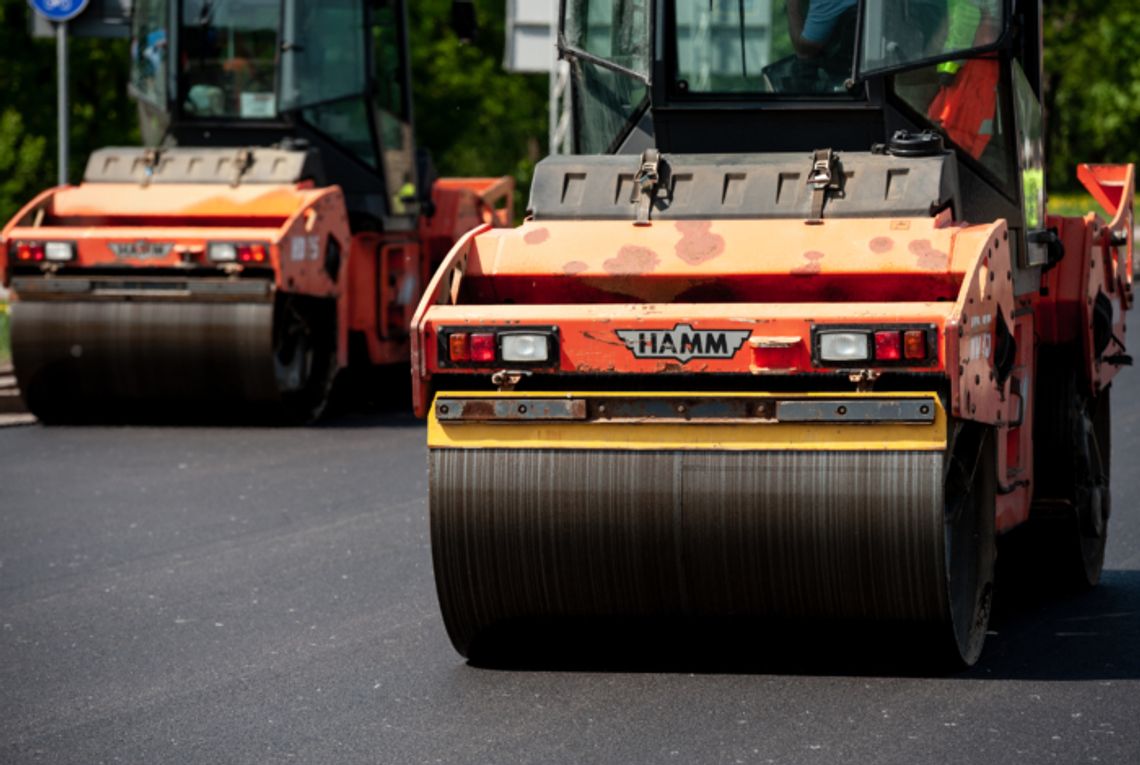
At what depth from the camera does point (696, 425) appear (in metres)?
6.82

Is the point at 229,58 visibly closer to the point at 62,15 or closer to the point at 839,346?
the point at 62,15

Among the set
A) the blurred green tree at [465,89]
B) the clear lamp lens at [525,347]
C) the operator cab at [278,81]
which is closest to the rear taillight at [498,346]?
the clear lamp lens at [525,347]

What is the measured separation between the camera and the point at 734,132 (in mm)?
8234

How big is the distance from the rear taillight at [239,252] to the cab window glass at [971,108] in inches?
268

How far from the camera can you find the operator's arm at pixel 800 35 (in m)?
8.18

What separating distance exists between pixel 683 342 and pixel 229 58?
10.0 meters

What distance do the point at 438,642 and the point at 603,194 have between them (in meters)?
1.49


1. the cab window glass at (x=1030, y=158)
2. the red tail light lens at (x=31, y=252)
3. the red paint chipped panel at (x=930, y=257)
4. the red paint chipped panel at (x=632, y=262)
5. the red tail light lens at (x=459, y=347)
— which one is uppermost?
the cab window glass at (x=1030, y=158)

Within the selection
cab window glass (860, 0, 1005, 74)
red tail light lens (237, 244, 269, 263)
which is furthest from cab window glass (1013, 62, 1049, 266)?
red tail light lens (237, 244, 269, 263)

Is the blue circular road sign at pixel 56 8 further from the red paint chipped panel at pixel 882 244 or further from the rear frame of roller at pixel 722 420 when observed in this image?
the red paint chipped panel at pixel 882 244

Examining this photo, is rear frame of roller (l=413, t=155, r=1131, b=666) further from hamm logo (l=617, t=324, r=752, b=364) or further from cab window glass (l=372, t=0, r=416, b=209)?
cab window glass (l=372, t=0, r=416, b=209)

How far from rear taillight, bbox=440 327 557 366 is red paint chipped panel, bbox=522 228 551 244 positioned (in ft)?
1.72

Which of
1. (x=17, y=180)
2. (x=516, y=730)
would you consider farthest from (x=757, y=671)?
(x=17, y=180)

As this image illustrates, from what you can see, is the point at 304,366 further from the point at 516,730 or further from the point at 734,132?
the point at 516,730
